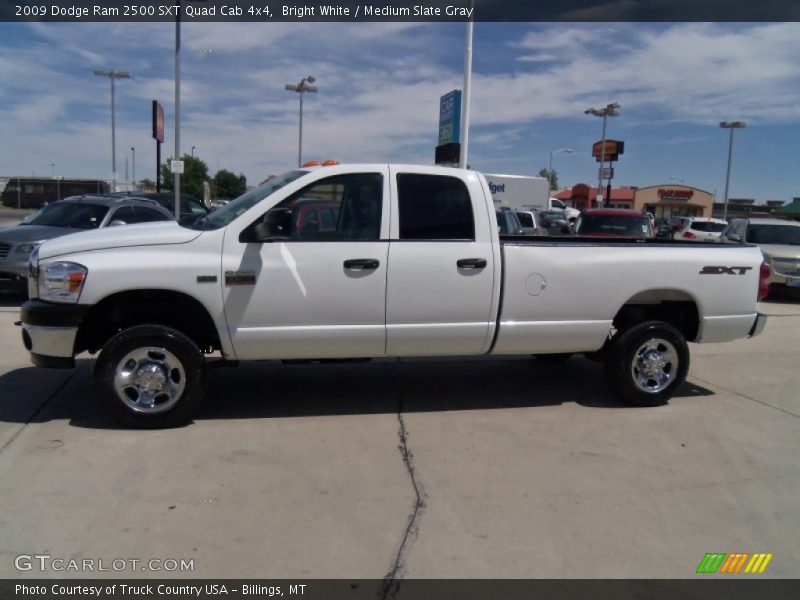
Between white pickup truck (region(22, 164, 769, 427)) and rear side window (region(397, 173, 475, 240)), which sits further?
rear side window (region(397, 173, 475, 240))

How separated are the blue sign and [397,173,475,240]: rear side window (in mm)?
13301

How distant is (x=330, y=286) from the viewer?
16.5ft

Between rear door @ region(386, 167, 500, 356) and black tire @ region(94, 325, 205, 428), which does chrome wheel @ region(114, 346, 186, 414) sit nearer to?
black tire @ region(94, 325, 205, 428)

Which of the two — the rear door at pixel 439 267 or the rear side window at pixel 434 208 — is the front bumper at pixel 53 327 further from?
the rear side window at pixel 434 208

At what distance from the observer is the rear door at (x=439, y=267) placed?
5.19 meters

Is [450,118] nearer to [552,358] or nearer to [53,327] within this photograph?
[552,358]

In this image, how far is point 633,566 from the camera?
340 centimetres

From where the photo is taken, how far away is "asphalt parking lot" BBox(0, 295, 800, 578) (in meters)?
3.46

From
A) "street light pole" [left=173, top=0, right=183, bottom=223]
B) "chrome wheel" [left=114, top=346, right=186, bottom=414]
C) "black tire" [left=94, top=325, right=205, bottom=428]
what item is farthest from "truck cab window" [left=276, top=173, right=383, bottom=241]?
"street light pole" [left=173, top=0, right=183, bottom=223]

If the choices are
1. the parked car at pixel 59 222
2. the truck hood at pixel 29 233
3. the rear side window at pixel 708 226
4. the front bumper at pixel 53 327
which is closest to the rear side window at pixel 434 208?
the front bumper at pixel 53 327

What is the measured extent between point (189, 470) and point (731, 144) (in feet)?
170

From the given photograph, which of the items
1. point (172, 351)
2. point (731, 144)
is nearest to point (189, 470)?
point (172, 351)

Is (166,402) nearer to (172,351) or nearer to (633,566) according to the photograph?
(172,351)
